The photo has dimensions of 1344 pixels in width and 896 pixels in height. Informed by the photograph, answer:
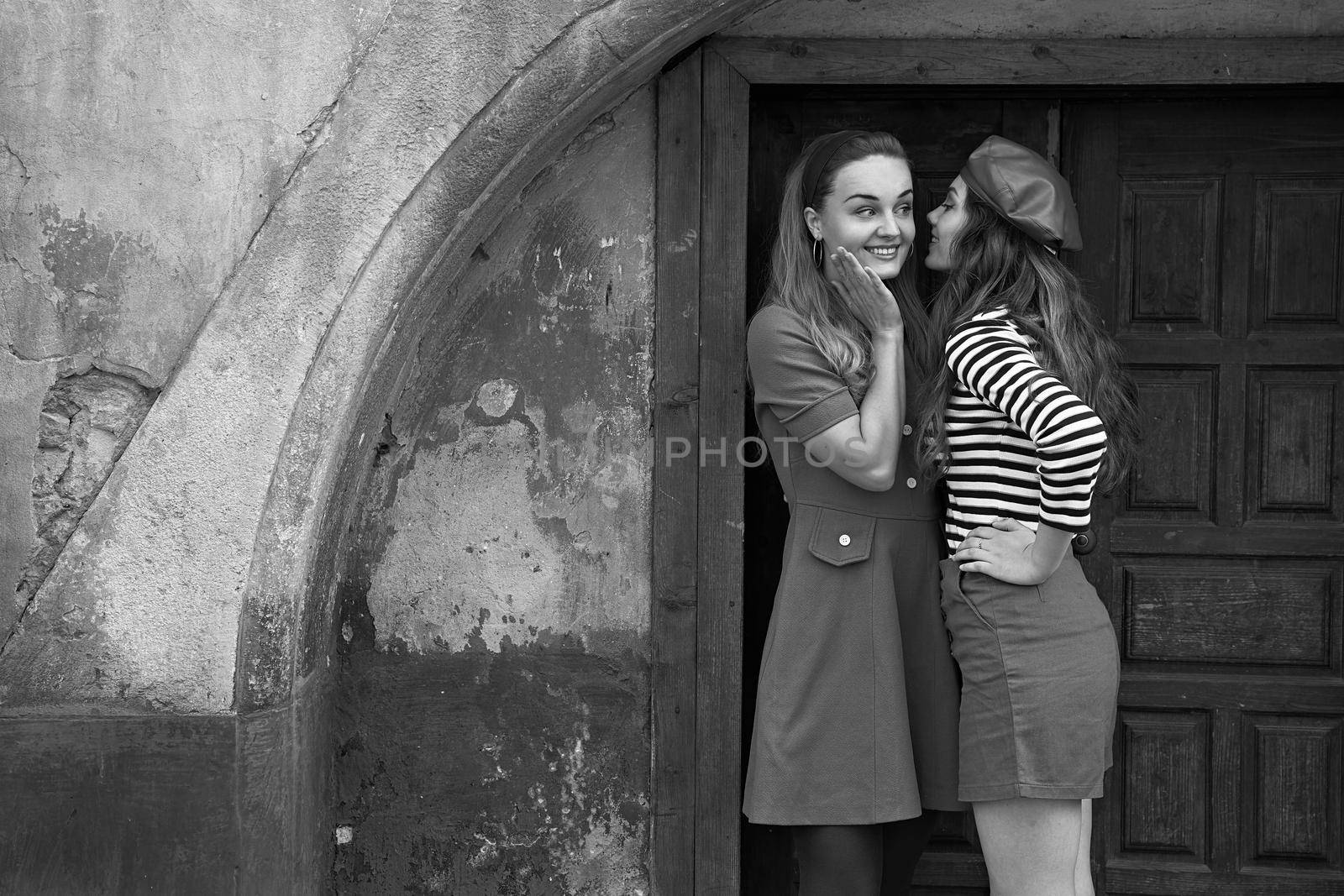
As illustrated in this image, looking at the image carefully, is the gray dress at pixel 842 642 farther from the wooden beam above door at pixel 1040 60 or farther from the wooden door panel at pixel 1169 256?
the wooden door panel at pixel 1169 256

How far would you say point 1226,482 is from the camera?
10.0 ft

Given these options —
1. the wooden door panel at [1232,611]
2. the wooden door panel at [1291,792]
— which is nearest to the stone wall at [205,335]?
the wooden door panel at [1232,611]

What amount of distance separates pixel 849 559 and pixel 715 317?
717mm

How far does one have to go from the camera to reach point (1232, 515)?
10.0 ft

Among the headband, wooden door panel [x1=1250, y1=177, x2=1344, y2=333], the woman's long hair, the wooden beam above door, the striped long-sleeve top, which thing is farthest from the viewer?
wooden door panel [x1=1250, y1=177, x2=1344, y2=333]

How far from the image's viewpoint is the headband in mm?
2643

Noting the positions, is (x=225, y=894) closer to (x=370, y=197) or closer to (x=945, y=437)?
(x=370, y=197)

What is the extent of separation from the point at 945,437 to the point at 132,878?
1.96m

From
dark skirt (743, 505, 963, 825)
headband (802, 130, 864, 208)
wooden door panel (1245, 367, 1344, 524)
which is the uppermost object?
headband (802, 130, 864, 208)

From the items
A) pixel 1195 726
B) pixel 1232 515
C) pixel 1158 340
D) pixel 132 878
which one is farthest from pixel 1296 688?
pixel 132 878

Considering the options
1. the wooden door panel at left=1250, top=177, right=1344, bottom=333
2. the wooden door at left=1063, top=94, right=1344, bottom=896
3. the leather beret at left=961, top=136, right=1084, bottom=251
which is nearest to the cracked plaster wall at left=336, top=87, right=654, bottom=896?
the leather beret at left=961, top=136, right=1084, bottom=251

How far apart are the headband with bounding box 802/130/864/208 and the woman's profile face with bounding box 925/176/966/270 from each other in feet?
0.82

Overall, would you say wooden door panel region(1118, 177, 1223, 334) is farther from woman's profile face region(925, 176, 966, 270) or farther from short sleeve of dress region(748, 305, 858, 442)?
short sleeve of dress region(748, 305, 858, 442)

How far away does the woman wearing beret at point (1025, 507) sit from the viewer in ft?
7.48
